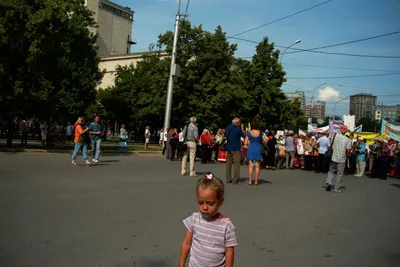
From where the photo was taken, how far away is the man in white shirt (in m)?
20.5

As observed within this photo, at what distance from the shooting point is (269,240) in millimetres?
6344

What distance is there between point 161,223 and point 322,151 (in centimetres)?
1496

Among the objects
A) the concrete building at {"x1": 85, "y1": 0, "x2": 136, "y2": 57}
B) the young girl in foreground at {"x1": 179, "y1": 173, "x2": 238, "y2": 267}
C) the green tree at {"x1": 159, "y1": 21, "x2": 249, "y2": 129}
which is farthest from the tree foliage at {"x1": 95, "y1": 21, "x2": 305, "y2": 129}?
the young girl in foreground at {"x1": 179, "y1": 173, "x2": 238, "y2": 267}

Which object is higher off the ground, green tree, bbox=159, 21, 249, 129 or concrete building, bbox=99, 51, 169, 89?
concrete building, bbox=99, 51, 169, 89

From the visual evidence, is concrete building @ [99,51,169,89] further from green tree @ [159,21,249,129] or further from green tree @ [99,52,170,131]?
green tree @ [159,21,249,129]

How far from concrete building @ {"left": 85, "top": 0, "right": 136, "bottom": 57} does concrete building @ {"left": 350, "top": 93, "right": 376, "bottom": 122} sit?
55048 mm

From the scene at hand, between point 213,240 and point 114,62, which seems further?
point 114,62

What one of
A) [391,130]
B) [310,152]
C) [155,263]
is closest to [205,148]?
[310,152]

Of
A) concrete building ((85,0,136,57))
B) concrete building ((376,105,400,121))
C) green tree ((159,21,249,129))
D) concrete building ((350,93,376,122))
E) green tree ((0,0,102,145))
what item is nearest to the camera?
green tree ((0,0,102,145))

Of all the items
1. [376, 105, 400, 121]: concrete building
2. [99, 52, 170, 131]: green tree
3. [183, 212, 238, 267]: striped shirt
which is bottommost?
[183, 212, 238, 267]: striped shirt

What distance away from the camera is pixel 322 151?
20.6 meters

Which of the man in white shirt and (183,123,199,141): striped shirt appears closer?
(183,123,199,141): striped shirt

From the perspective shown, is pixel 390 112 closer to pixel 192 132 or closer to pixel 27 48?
pixel 27 48

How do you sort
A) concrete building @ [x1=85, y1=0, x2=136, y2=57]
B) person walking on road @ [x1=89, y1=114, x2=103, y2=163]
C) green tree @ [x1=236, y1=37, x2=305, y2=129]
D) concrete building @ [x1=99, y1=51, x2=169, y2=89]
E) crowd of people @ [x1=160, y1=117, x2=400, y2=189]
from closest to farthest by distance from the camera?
1. person walking on road @ [x1=89, y1=114, x2=103, y2=163]
2. crowd of people @ [x1=160, y1=117, x2=400, y2=189]
3. green tree @ [x1=236, y1=37, x2=305, y2=129]
4. concrete building @ [x1=99, y1=51, x2=169, y2=89]
5. concrete building @ [x1=85, y1=0, x2=136, y2=57]
